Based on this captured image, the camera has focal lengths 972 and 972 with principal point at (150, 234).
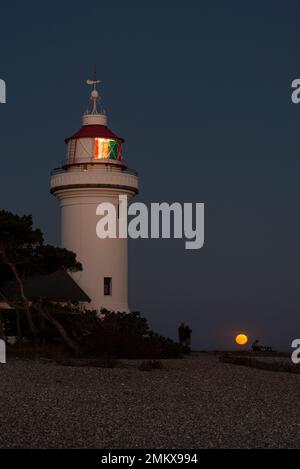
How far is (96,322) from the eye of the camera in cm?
2747

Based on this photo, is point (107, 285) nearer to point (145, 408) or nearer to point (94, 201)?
point (94, 201)

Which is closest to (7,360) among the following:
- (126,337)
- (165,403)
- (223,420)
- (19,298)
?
(126,337)

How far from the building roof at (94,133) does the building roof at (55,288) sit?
513 cm

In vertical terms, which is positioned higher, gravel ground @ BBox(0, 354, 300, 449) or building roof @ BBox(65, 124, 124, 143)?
building roof @ BBox(65, 124, 124, 143)

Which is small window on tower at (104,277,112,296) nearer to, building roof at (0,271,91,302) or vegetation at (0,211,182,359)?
building roof at (0,271,91,302)

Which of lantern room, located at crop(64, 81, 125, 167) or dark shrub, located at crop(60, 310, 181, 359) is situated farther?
lantern room, located at crop(64, 81, 125, 167)

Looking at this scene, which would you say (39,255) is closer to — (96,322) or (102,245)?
(96,322)

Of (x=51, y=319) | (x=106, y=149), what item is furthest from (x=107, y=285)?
(x=51, y=319)

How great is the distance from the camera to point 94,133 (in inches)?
1409

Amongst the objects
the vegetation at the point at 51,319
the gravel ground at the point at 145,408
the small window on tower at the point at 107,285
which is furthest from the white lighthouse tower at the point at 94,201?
the gravel ground at the point at 145,408

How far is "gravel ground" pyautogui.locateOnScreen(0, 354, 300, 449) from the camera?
11.5 metres

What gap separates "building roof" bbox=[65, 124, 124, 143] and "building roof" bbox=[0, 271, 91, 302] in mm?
5134

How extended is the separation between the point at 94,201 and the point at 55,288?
3.88 meters

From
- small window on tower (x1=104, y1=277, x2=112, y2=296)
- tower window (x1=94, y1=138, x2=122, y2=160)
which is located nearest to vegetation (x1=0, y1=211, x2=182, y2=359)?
small window on tower (x1=104, y1=277, x2=112, y2=296)
